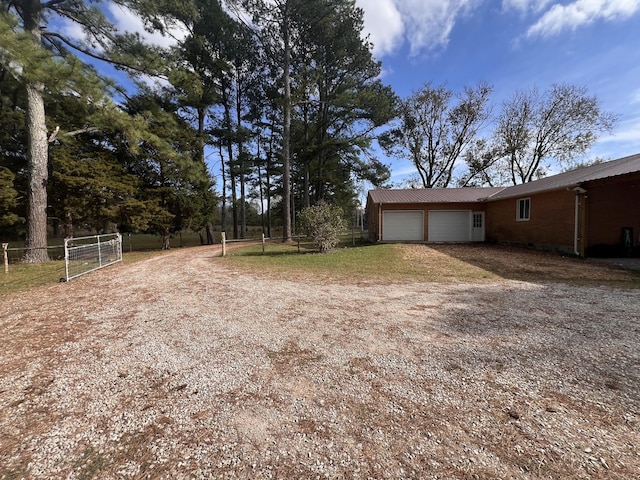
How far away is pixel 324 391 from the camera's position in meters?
2.40

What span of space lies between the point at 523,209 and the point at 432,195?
472cm

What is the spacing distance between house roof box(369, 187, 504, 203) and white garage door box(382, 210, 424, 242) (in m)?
0.73

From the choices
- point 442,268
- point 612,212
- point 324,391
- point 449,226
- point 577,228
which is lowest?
point 324,391

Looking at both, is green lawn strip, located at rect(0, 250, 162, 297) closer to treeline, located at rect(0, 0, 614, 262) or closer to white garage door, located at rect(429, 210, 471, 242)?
treeline, located at rect(0, 0, 614, 262)

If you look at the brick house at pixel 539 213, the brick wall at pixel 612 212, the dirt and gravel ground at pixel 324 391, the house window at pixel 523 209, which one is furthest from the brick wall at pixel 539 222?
the dirt and gravel ground at pixel 324 391

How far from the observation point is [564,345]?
317 centimetres

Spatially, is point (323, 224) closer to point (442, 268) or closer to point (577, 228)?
point (442, 268)

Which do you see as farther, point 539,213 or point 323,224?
point 539,213

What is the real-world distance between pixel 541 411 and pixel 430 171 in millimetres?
28517

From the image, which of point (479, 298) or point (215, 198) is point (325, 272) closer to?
point (479, 298)

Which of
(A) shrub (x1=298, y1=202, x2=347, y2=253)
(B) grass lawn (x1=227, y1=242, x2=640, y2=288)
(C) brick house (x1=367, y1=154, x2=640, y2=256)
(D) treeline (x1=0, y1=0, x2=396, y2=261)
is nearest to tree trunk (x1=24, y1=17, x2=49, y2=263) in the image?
(D) treeline (x1=0, y1=0, x2=396, y2=261)

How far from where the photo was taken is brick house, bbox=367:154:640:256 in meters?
10.2

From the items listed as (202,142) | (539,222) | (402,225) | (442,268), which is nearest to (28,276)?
(442,268)

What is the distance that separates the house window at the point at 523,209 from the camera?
13203 millimetres
